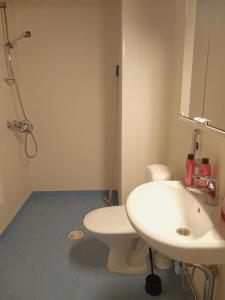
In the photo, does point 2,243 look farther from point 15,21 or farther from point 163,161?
point 15,21

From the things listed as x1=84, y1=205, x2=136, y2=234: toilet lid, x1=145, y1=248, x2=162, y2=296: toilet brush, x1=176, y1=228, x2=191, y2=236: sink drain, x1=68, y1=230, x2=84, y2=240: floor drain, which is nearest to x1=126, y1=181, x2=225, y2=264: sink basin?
x1=176, y1=228, x2=191, y2=236: sink drain

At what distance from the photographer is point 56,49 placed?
240 centimetres

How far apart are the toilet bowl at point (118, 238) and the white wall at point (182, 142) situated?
0.45 metres

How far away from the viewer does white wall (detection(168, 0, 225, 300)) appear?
1095mm

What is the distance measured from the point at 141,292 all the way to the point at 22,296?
80cm

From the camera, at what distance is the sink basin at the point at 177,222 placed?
29.9 inches

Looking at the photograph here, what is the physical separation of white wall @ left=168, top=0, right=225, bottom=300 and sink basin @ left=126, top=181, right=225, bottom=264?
0.18 metres

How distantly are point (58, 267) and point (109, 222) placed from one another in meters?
0.58

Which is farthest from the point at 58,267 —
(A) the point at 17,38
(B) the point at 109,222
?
(A) the point at 17,38

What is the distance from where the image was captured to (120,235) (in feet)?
4.93

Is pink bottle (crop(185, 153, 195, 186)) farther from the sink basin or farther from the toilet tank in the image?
the toilet tank

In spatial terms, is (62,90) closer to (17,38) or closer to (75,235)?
(17,38)

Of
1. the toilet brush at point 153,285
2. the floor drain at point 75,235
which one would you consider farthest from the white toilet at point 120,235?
the floor drain at point 75,235

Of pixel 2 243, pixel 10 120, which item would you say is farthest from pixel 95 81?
pixel 2 243
